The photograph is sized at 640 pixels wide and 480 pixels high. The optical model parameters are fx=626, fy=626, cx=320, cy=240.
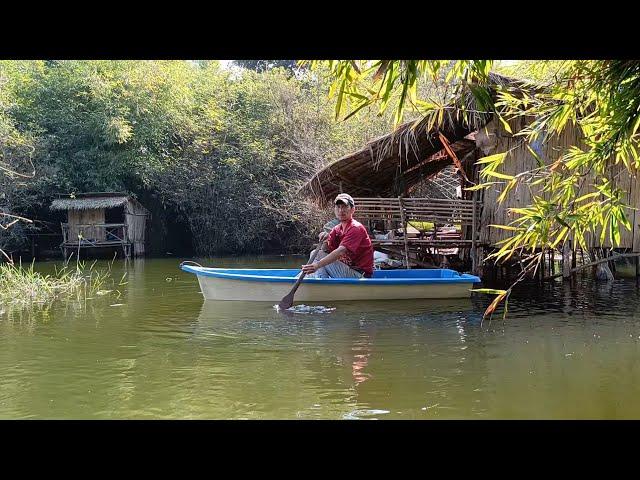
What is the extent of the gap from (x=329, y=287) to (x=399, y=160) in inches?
148

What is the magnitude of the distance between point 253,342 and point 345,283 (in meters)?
2.56

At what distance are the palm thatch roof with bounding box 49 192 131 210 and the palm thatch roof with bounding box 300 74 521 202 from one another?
894cm

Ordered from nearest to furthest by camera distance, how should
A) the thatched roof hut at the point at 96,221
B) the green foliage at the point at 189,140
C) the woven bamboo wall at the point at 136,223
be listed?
1. the thatched roof hut at the point at 96,221
2. the green foliage at the point at 189,140
3. the woven bamboo wall at the point at 136,223

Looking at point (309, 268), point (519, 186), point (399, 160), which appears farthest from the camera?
point (399, 160)

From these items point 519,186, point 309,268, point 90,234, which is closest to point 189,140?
point 90,234

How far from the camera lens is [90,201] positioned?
19344mm

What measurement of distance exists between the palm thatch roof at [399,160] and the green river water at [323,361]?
119 inches

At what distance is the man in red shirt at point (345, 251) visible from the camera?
849cm

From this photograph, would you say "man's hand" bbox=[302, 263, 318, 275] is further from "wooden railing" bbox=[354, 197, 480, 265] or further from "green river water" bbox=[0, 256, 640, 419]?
"wooden railing" bbox=[354, 197, 480, 265]

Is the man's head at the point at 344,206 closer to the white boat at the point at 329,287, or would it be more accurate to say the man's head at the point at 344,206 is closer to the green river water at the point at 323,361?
the white boat at the point at 329,287

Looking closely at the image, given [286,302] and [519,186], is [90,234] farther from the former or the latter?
[519,186]

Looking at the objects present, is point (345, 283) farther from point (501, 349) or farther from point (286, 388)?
point (286, 388)

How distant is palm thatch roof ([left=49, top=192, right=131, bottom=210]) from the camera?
19156 mm

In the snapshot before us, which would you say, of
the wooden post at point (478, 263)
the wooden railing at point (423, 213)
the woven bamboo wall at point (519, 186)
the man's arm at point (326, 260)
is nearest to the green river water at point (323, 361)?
the man's arm at point (326, 260)
